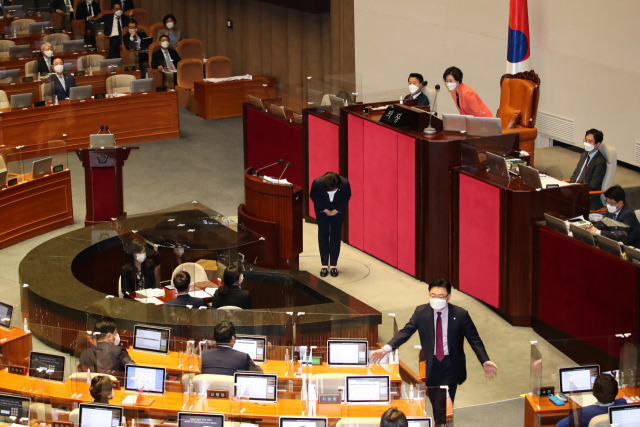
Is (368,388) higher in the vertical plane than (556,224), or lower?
lower

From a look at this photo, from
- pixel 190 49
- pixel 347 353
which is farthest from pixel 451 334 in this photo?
pixel 190 49

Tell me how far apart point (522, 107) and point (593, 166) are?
2.05 metres

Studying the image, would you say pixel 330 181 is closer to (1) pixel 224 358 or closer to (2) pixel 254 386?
(1) pixel 224 358

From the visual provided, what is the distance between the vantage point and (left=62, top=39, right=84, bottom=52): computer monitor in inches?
792

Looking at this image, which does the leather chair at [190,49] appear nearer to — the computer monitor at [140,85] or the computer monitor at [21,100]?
the computer monitor at [140,85]

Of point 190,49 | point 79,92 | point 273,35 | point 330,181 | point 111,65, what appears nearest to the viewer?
point 330,181

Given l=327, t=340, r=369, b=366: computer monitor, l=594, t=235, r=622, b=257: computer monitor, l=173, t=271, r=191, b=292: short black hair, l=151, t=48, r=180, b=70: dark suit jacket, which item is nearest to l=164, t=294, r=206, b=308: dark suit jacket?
l=173, t=271, r=191, b=292: short black hair

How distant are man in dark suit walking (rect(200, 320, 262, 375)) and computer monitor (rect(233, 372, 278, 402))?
1.00ft

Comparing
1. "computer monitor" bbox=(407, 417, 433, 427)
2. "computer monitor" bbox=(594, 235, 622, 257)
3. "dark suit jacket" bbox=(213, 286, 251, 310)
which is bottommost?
"dark suit jacket" bbox=(213, 286, 251, 310)

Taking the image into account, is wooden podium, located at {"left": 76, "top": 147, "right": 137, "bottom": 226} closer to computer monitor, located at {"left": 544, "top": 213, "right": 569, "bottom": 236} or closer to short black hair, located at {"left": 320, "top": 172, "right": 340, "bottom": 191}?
short black hair, located at {"left": 320, "top": 172, "right": 340, "bottom": 191}

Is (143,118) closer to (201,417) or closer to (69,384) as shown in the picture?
(69,384)

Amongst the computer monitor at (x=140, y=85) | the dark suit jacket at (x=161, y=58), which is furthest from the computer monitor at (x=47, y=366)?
the dark suit jacket at (x=161, y=58)

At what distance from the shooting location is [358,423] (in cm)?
680

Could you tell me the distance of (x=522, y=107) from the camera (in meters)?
12.4
